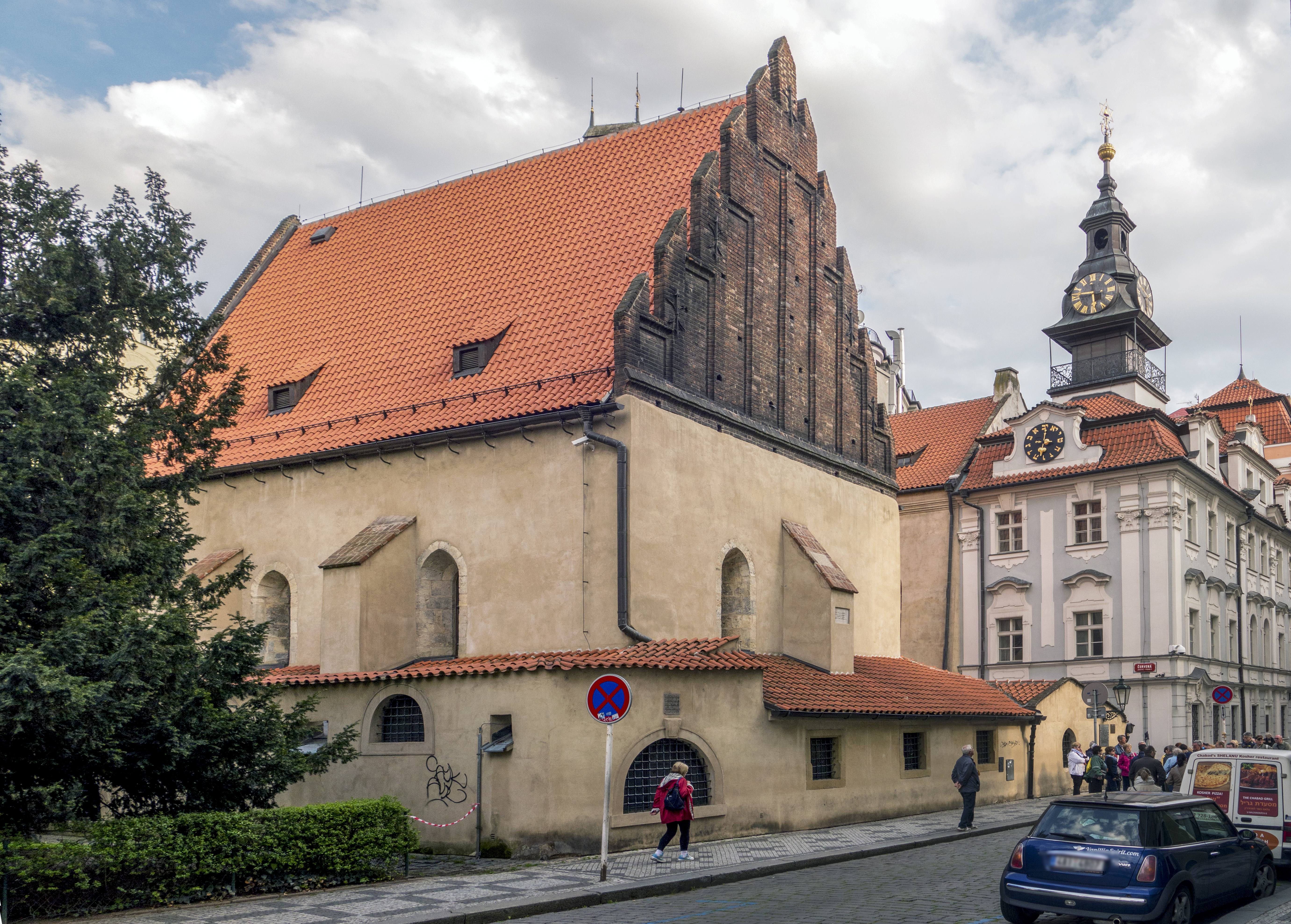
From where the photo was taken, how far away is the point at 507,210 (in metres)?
27.5

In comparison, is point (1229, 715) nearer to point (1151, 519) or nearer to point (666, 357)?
point (1151, 519)

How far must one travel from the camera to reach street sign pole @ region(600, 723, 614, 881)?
14.8 metres

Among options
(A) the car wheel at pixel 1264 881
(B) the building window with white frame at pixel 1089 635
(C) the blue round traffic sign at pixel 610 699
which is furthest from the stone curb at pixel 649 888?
(B) the building window with white frame at pixel 1089 635

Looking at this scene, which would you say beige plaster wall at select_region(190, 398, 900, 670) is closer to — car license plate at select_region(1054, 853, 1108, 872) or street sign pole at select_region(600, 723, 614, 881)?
street sign pole at select_region(600, 723, 614, 881)

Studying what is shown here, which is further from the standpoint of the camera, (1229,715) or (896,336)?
(896,336)

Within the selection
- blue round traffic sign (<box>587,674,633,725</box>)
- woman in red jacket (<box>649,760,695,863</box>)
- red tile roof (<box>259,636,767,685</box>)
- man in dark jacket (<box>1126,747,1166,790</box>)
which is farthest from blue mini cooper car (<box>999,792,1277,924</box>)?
man in dark jacket (<box>1126,747,1166,790</box>)

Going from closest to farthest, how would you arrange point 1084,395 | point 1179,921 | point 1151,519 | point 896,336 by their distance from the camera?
point 1179,921 → point 1151,519 → point 1084,395 → point 896,336

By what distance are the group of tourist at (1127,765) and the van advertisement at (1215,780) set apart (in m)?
8.70

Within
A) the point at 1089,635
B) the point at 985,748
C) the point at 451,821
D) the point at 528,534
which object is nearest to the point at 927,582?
the point at 1089,635

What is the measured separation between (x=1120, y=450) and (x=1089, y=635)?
634 centimetres

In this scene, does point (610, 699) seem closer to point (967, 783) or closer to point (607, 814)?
point (607, 814)

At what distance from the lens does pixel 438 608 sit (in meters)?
22.8

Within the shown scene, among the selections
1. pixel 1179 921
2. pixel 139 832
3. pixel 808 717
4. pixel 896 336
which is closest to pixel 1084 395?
pixel 896 336

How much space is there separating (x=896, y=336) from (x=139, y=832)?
6768 centimetres
